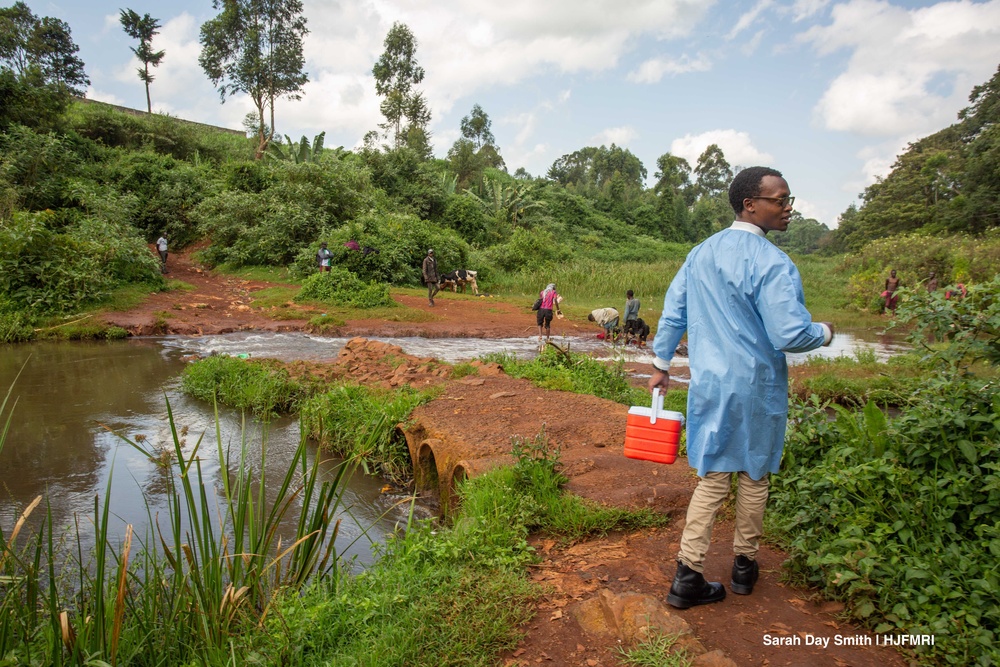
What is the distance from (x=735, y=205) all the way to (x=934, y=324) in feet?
3.46

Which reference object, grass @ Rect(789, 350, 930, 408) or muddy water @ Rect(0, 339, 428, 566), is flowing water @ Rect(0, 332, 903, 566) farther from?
grass @ Rect(789, 350, 930, 408)

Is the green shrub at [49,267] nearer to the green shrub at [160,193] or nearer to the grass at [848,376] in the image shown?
the green shrub at [160,193]

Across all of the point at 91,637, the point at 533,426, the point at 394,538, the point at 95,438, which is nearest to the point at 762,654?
the point at 394,538

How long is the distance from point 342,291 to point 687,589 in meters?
15.7

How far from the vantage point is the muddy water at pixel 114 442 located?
16.8 feet

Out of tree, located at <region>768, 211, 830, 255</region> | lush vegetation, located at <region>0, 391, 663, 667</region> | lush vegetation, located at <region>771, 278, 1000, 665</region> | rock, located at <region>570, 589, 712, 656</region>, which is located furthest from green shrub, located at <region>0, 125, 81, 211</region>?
tree, located at <region>768, 211, 830, 255</region>

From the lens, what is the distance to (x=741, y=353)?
8.32ft

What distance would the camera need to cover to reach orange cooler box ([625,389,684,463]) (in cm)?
274

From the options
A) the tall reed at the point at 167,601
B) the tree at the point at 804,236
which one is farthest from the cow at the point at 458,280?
the tree at the point at 804,236

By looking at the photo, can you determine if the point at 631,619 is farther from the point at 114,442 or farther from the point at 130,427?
the point at 130,427

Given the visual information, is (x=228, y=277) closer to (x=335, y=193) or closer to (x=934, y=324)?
(x=335, y=193)

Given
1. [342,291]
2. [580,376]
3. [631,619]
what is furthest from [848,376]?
[342,291]

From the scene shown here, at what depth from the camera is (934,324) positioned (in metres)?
2.82

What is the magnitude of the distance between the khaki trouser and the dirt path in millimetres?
235
